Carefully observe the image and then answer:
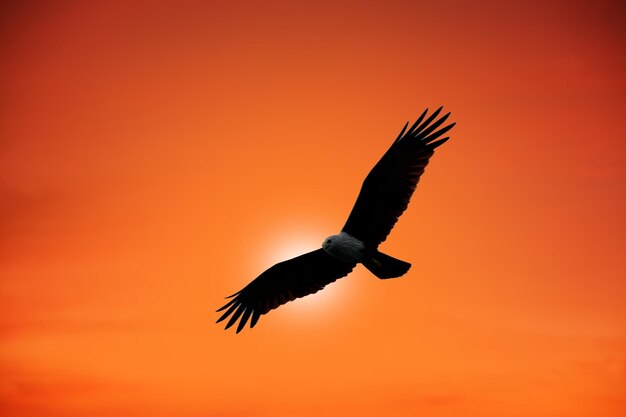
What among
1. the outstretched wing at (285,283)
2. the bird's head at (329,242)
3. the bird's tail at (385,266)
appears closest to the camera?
the bird's tail at (385,266)

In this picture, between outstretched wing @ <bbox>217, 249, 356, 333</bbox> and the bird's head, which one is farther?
outstretched wing @ <bbox>217, 249, 356, 333</bbox>

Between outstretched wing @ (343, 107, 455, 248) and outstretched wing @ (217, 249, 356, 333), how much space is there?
0.97 meters

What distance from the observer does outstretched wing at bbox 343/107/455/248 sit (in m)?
15.0

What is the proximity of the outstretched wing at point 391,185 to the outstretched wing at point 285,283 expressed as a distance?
0.97 metres

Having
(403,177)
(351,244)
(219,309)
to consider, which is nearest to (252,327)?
(219,309)

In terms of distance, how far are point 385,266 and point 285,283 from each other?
107 inches

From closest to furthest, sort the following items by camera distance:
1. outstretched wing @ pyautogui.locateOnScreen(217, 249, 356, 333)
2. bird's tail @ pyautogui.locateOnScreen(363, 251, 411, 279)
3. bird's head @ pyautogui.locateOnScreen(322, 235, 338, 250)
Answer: bird's tail @ pyautogui.locateOnScreen(363, 251, 411, 279), bird's head @ pyautogui.locateOnScreen(322, 235, 338, 250), outstretched wing @ pyautogui.locateOnScreen(217, 249, 356, 333)

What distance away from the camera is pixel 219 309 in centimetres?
1681

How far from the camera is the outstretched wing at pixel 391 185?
15.0m

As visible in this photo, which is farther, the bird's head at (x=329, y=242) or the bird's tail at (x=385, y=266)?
the bird's head at (x=329, y=242)

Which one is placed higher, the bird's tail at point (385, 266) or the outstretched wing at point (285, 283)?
the outstretched wing at point (285, 283)

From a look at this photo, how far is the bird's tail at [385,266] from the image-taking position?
14.5 metres

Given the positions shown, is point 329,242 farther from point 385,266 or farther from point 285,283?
point 285,283

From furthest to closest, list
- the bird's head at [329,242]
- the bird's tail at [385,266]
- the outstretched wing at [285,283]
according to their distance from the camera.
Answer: the outstretched wing at [285,283]
the bird's head at [329,242]
the bird's tail at [385,266]
